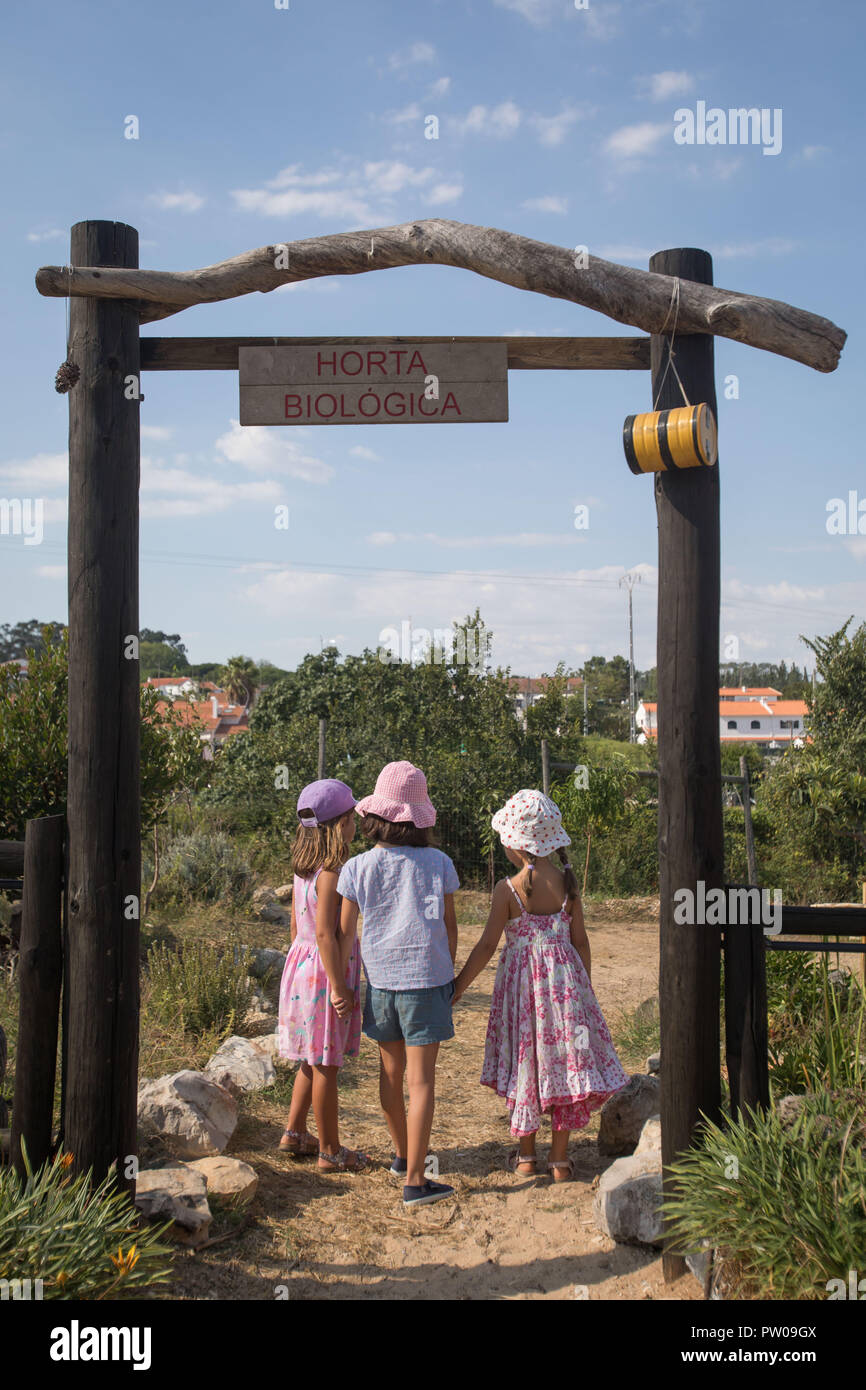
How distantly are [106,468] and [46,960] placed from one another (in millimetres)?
1745

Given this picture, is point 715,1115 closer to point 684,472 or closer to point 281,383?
point 684,472

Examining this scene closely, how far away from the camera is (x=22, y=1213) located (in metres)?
2.95

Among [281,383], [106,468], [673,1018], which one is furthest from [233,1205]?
[281,383]

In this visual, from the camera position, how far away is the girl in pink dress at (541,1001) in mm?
4203

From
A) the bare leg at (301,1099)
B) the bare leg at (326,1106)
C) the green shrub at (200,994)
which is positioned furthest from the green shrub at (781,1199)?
the green shrub at (200,994)

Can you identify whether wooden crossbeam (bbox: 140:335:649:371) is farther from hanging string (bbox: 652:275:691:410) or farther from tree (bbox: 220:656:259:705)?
tree (bbox: 220:656:259:705)

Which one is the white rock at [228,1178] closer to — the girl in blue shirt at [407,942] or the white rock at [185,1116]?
the white rock at [185,1116]

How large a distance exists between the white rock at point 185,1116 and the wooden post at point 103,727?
728 millimetres

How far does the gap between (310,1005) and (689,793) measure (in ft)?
6.32

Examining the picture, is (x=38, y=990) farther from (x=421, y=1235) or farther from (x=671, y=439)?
(x=671, y=439)

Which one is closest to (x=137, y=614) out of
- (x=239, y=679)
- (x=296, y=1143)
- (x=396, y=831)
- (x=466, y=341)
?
(x=396, y=831)

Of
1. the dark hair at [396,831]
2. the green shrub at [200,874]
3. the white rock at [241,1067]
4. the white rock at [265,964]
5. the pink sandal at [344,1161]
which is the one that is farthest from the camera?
the green shrub at [200,874]

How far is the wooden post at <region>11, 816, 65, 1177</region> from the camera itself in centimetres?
346
